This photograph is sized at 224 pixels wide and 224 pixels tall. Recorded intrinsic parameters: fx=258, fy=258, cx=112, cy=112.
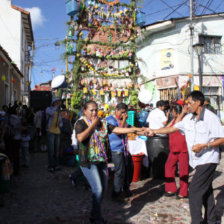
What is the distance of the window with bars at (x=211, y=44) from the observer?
16.4 meters

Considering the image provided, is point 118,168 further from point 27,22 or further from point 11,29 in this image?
point 27,22

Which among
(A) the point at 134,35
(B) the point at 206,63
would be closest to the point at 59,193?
(A) the point at 134,35

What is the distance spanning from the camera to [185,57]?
15867 mm

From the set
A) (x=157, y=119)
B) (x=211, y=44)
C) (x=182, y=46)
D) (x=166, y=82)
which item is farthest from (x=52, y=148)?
(x=211, y=44)

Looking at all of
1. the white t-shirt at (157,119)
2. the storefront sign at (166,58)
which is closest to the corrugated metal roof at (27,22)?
the storefront sign at (166,58)

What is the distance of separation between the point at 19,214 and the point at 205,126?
3.28m

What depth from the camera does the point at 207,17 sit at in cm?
1614

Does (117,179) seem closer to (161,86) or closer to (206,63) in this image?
(161,86)

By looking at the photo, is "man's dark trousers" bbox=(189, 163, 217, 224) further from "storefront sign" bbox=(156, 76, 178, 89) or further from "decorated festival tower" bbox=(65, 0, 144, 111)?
"storefront sign" bbox=(156, 76, 178, 89)

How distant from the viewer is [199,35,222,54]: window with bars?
645 inches

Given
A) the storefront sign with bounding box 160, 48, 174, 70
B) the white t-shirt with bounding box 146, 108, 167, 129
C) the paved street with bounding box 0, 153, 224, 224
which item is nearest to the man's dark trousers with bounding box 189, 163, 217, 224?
the paved street with bounding box 0, 153, 224, 224

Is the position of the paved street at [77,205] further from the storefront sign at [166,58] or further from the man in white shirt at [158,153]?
A: the storefront sign at [166,58]

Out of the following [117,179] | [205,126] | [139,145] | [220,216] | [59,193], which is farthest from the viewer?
[139,145]

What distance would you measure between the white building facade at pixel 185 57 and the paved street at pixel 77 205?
10.3 meters
